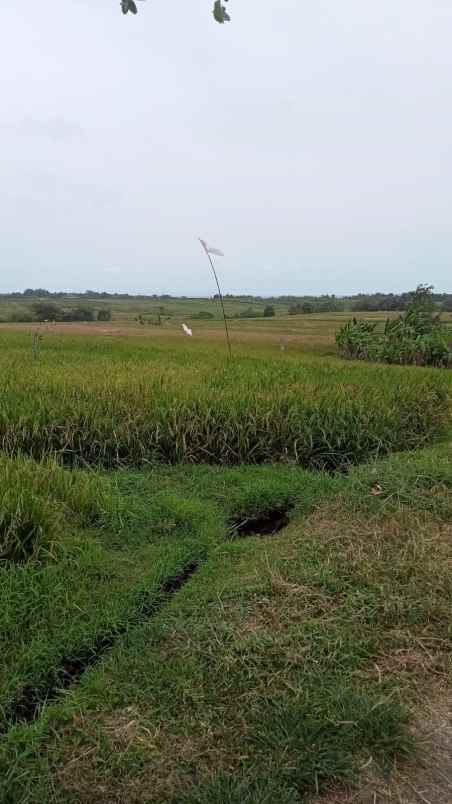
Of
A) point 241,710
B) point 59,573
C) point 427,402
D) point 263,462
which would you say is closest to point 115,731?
point 241,710

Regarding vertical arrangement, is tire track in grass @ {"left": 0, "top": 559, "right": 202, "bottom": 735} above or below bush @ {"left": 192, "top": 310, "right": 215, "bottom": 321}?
below

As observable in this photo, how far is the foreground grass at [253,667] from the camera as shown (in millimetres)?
1580

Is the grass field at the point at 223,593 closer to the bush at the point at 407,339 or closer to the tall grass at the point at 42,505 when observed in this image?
the tall grass at the point at 42,505

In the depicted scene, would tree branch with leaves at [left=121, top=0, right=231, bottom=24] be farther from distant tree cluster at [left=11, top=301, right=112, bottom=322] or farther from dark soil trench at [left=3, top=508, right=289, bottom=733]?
distant tree cluster at [left=11, top=301, right=112, bottom=322]

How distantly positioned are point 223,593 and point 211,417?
1865mm

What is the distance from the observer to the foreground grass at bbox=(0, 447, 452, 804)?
1580mm

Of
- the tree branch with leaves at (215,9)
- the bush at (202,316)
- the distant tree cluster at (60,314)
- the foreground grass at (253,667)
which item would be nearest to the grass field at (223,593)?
the foreground grass at (253,667)

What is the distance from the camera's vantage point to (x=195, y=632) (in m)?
2.20

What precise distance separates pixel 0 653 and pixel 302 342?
28.8 feet

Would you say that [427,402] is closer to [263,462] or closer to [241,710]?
[263,462]

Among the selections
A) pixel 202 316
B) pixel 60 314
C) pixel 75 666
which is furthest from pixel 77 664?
pixel 60 314

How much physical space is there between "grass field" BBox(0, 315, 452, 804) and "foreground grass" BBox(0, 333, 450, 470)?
19mm

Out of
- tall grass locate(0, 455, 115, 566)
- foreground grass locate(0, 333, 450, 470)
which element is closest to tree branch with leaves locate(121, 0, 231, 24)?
tall grass locate(0, 455, 115, 566)

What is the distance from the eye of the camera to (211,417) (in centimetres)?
421
